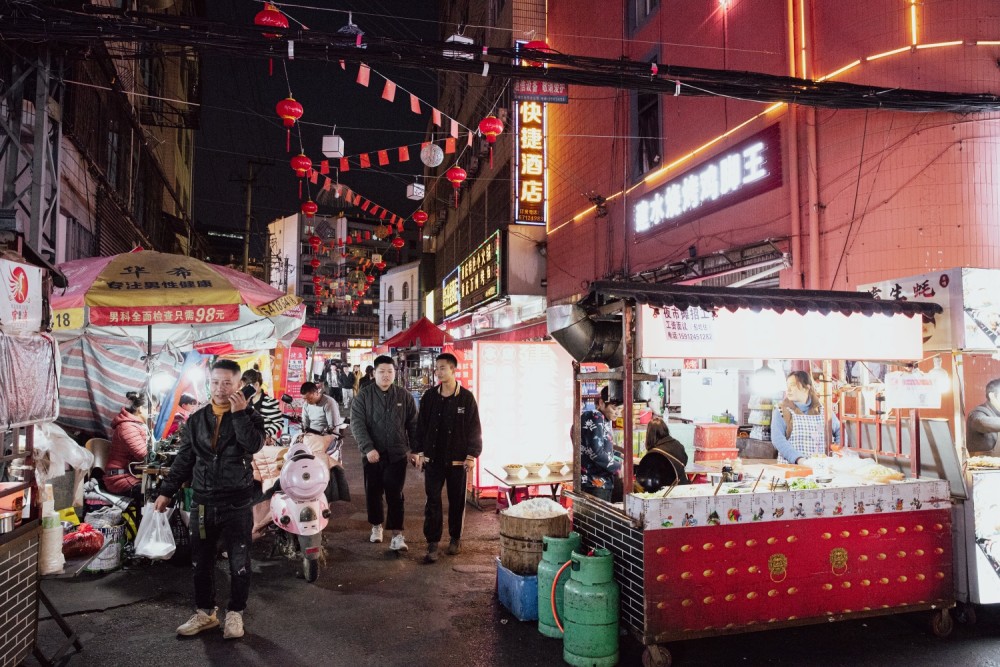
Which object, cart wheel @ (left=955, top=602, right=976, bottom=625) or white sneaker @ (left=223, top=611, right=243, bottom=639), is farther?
cart wheel @ (left=955, top=602, right=976, bottom=625)

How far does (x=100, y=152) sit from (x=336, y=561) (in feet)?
37.5

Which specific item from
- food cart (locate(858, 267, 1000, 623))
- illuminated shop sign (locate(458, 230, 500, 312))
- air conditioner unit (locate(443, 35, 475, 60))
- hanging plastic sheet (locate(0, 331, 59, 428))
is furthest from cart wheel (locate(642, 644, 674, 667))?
illuminated shop sign (locate(458, 230, 500, 312))

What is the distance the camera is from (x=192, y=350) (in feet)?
40.5

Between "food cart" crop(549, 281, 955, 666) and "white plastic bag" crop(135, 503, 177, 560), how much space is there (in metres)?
4.45

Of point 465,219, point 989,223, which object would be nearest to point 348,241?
point 465,219

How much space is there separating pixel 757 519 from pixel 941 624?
199 centimetres

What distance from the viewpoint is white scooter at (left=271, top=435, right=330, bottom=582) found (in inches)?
257

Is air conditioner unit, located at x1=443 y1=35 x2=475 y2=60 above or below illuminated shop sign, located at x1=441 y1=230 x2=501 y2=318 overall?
above

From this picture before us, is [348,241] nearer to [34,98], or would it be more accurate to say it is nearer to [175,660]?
[34,98]

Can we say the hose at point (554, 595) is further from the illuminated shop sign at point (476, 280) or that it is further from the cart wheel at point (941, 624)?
the illuminated shop sign at point (476, 280)

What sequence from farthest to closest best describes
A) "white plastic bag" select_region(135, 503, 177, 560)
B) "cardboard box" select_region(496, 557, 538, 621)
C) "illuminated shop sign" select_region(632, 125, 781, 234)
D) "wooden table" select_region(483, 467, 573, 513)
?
"illuminated shop sign" select_region(632, 125, 781, 234), "wooden table" select_region(483, 467, 573, 513), "white plastic bag" select_region(135, 503, 177, 560), "cardboard box" select_region(496, 557, 538, 621)

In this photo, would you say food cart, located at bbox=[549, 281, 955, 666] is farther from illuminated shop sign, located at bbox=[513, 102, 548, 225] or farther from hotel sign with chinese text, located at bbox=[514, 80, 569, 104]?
illuminated shop sign, located at bbox=[513, 102, 548, 225]

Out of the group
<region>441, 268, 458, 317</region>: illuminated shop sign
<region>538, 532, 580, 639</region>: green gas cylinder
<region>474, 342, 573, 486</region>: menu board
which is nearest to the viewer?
<region>538, 532, 580, 639</region>: green gas cylinder

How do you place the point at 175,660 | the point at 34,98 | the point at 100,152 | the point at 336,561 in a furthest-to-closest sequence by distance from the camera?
the point at 100,152 → the point at 34,98 → the point at 336,561 → the point at 175,660
